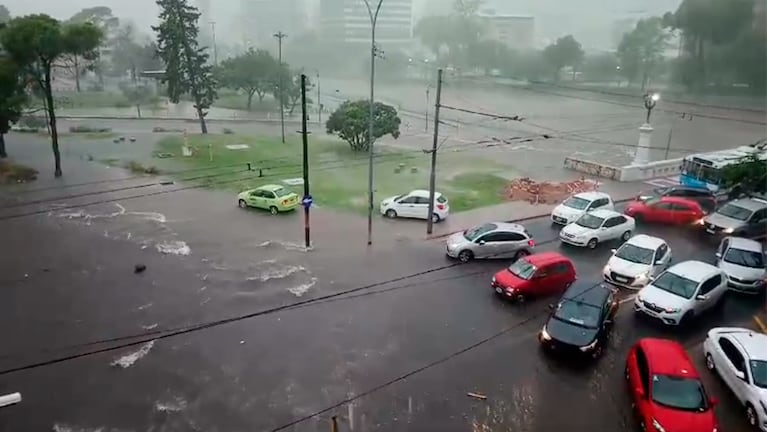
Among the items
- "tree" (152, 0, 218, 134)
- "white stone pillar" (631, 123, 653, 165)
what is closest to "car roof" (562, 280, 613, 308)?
"white stone pillar" (631, 123, 653, 165)

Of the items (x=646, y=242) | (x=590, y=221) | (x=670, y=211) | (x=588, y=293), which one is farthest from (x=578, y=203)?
A: (x=588, y=293)

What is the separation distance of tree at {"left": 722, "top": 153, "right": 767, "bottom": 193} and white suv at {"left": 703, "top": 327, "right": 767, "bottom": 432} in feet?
39.8

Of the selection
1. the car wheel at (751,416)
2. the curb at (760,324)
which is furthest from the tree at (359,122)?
the car wheel at (751,416)

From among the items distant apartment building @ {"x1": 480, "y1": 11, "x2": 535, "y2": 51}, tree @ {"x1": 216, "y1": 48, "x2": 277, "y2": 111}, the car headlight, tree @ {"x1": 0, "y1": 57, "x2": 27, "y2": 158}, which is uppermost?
distant apartment building @ {"x1": 480, "y1": 11, "x2": 535, "y2": 51}

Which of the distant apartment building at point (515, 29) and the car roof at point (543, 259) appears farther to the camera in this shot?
the distant apartment building at point (515, 29)

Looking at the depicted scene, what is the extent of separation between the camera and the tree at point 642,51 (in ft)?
291

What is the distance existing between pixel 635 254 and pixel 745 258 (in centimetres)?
342

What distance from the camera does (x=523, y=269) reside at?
1648cm

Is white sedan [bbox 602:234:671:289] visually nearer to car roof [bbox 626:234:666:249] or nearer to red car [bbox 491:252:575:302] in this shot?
car roof [bbox 626:234:666:249]

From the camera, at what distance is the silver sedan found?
62.3ft

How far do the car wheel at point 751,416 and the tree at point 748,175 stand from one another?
556 inches

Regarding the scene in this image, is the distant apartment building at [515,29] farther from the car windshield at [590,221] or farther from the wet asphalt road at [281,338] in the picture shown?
the wet asphalt road at [281,338]

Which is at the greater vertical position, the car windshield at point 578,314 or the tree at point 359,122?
the tree at point 359,122

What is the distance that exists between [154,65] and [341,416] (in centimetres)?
8548
